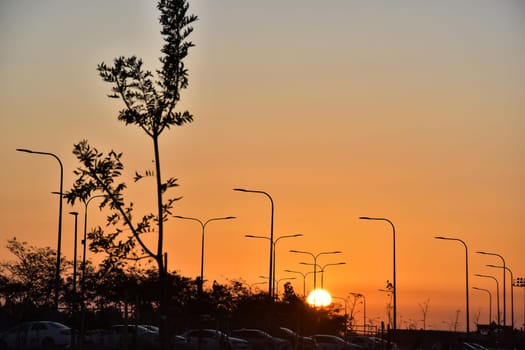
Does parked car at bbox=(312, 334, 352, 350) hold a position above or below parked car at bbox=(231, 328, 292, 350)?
below

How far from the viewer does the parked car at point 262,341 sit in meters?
64.6

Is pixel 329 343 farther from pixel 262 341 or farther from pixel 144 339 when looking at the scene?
pixel 144 339

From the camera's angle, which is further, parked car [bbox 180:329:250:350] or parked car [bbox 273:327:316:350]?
parked car [bbox 273:327:316:350]

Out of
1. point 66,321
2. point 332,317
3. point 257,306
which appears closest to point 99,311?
point 66,321

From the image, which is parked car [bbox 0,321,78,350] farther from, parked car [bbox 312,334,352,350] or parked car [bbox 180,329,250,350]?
parked car [bbox 312,334,352,350]

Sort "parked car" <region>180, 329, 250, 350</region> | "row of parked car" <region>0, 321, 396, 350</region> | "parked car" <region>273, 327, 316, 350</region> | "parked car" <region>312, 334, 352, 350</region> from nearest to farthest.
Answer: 1. "row of parked car" <region>0, 321, 396, 350</region>
2. "parked car" <region>180, 329, 250, 350</region>
3. "parked car" <region>273, 327, 316, 350</region>
4. "parked car" <region>312, 334, 352, 350</region>

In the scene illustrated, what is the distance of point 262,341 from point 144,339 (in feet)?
43.3

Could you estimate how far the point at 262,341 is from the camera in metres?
65.4

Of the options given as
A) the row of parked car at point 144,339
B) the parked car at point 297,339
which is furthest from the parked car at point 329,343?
the parked car at point 297,339

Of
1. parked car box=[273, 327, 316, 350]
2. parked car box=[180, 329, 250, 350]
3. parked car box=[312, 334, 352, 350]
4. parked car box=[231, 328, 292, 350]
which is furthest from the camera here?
parked car box=[312, 334, 352, 350]

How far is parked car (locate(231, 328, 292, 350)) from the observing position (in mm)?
64625

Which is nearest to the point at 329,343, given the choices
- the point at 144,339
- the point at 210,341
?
the point at 210,341

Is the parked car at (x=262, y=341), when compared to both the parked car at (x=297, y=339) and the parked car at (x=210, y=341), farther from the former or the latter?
the parked car at (x=210, y=341)

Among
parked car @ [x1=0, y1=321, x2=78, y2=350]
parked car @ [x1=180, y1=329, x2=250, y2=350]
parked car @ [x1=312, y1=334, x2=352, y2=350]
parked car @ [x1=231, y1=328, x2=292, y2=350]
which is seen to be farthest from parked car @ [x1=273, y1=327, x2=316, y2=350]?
parked car @ [x1=0, y1=321, x2=78, y2=350]
